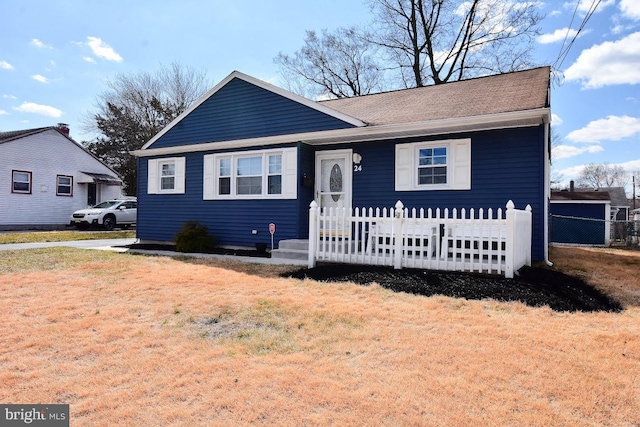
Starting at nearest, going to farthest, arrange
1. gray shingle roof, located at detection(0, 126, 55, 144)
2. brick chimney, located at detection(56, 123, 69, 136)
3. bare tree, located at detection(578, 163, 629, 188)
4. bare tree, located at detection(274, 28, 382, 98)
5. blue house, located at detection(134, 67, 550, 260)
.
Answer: blue house, located at detection(134, 67, 550, 260) → gray shingle roof, located at detection(0, 126, 55, 144) → brick chimney, located at detection(56, 123, 69, 136) → bare tree, located at detection(274, 28, 382, 98) → bare tree, located at detection(578, 163, 629, 188)

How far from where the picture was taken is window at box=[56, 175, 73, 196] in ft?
71.4

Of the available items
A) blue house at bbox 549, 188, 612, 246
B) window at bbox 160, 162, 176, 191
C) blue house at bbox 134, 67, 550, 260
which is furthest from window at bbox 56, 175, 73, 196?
blue house at bbox 549, 188, 612, 246

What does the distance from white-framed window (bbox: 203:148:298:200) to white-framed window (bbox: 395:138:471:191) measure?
2674 millimetres

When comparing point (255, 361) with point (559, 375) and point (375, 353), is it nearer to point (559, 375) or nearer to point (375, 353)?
point (375, 353)

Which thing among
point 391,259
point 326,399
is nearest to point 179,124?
point 391,259

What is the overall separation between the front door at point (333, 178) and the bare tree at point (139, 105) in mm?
23718

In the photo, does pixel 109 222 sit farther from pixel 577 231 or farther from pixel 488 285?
pixel 577 231

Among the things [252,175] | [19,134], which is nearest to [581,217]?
[252,175]

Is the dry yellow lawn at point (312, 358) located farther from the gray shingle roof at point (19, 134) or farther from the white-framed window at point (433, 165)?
the gray shingle roof at point (19, 134)

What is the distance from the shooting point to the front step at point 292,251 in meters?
8.48

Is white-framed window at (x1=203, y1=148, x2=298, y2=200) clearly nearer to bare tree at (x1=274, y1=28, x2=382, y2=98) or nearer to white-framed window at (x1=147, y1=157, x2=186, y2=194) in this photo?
white-framed window at (x1=147, y1=157, x2=186, y2=194)

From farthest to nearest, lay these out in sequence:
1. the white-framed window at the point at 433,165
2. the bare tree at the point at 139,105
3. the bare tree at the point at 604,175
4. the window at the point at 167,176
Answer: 1. the bare tree at the point at 604,175
2. the bare tree at the point at 139,105
3. the window at the point at 167,176
4. the white-framed window at the point at 433,165

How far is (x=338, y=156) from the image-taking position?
998 centimetres

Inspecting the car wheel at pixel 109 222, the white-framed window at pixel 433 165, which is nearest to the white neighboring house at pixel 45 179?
the car wheel at pixel 109 222
